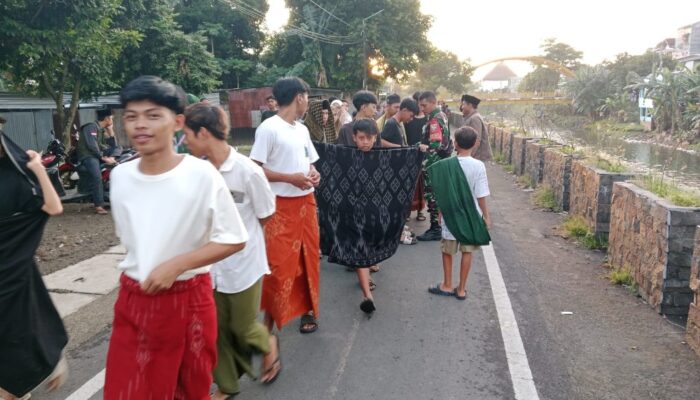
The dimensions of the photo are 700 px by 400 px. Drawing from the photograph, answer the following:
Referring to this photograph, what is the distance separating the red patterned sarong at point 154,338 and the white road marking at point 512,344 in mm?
2061

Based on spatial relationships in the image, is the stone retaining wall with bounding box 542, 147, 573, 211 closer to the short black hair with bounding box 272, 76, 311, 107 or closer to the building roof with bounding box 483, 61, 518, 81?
the short black hair with bounding box 272, 76, 311, 107

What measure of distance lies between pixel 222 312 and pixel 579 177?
5.94 metres

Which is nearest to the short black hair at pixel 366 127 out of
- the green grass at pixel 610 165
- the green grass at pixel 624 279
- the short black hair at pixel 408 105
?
the short black hair at pixel 408 105

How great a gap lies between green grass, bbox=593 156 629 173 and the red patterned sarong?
237 inches

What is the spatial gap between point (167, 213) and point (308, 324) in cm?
247

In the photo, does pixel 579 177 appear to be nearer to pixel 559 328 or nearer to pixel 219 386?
pixel 559 328

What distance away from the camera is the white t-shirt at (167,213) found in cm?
202

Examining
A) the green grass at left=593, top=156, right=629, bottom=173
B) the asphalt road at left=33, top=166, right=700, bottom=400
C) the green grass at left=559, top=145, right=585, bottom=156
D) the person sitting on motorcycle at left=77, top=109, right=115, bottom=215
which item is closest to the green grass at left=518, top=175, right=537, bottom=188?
the green grass at left=559, top=145, right=585, bottom=156

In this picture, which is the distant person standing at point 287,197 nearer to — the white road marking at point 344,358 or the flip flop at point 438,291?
the white road marking at point 344,358

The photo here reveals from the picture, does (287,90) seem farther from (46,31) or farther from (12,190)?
(46,31)

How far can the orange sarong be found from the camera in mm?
3719

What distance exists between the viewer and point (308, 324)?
4289mm

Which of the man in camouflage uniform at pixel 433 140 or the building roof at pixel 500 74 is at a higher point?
the building roof at pixel 500 74

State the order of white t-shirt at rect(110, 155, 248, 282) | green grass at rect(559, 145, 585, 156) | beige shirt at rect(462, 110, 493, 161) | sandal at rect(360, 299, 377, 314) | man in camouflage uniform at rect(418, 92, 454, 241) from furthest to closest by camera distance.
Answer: green grass at rect(559, 145, 585, 156), beige shirt at rect(462, 110, 493, 161), man in camouflage uniform at rect(418, 92, 454, 241), sandal at rect(360, 299, 377, 314), white t-shirt at rect(110, 155, 248, 282)
